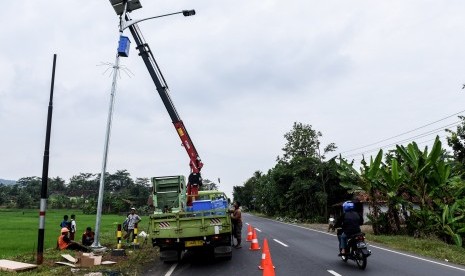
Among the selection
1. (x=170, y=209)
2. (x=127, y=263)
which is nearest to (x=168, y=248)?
(x=127, y=263)

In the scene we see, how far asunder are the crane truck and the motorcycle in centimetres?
338

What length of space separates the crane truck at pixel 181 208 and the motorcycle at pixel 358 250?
3.38m

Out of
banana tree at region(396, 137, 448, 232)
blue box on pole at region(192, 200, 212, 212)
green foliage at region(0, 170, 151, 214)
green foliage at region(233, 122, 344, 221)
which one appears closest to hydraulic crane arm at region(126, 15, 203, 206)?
blue box on pole at region(192, 200, 212, 212)

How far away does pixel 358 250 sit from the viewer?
10586mm

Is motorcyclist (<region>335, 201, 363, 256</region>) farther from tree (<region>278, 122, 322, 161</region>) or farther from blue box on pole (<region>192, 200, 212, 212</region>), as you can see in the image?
tree (<region>278, 122, 322, 161</region>)

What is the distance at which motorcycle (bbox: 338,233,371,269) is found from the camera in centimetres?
1042

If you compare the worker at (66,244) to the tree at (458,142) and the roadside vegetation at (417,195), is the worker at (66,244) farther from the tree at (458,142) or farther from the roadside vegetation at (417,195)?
the tree at (458,142)

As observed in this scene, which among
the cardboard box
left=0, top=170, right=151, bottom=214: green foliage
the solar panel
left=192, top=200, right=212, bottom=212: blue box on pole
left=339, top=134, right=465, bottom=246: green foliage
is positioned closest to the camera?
the cardboard box

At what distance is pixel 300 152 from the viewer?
174 feet

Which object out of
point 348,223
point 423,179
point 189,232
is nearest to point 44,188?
point 189,232

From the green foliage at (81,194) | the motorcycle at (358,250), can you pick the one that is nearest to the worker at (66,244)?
the motorcycle at (358,250)

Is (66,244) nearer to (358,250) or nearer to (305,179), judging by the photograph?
(358,250)

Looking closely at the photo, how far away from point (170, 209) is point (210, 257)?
11.2 ft

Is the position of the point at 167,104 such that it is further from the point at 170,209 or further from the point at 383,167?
the point at 383,167
